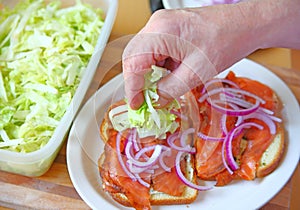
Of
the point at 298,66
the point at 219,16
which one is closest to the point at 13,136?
the point at 219,16

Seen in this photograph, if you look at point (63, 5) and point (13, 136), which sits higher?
point (63, 5)

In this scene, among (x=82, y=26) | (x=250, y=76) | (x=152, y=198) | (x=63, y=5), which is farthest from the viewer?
(x=63, y=5)

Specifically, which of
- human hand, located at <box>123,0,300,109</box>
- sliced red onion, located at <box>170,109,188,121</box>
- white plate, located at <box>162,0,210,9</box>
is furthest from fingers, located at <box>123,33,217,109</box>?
white plate, located at <box>162,0,210,9</box>

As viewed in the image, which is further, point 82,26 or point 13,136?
point 82,26

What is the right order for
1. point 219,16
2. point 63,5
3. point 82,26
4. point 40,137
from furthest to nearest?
point 63,5, point 82,26, point 40,137, point 219,16

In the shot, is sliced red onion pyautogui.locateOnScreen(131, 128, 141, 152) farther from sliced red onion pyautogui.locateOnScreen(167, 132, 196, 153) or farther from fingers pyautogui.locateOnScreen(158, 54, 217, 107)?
fingers pyautogui.locateOnScreen(158, 54, 217, 107)

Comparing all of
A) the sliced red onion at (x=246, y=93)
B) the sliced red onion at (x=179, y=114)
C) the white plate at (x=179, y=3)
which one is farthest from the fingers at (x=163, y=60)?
the white plate at (x=179, y=3)

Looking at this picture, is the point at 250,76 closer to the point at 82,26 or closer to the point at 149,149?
the point at 149,149
